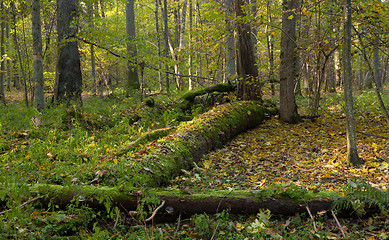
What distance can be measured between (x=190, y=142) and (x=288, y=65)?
4.11 metres

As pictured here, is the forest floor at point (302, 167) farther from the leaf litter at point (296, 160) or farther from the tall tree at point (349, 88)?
the tall tree at point (349, 88)

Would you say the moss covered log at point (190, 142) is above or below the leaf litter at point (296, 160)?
above

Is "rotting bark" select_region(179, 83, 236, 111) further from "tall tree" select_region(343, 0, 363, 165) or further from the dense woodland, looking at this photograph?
"tall tree" select_region(343, 0, 363, 165)

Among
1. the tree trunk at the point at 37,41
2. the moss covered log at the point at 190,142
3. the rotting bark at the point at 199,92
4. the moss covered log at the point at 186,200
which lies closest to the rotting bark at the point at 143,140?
the moss covered log at the point at 190,142

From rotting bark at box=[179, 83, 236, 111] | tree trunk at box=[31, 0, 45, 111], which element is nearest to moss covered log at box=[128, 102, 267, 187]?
rotting bark at box=[179, 83, 236, 111]

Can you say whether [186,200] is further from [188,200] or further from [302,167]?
[302,167]

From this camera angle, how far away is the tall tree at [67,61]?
29.5 feet

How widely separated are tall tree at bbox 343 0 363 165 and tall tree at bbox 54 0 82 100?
25.5 ft

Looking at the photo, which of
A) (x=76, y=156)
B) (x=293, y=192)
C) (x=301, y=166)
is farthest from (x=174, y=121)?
(x=293, y=192)

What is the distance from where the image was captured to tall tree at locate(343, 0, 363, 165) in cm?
467

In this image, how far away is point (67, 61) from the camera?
30.4 ft

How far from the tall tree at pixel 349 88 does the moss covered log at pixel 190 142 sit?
2848 millimetres

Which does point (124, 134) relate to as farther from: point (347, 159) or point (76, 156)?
point (347, 159)

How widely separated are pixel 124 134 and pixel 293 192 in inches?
184
